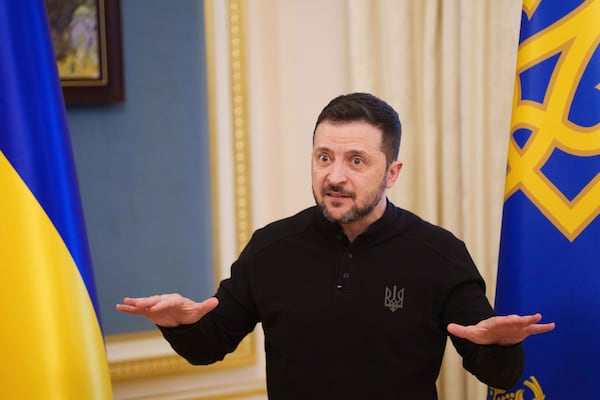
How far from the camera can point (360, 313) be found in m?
1.77

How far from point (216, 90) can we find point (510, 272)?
122 centimetres

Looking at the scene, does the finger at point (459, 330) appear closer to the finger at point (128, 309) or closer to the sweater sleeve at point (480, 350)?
the sweater sleeve at point (480, 350)

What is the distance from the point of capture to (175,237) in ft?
8.67

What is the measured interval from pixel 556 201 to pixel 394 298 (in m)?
0.53

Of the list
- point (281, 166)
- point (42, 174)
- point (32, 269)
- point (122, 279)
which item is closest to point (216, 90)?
point (281, 166)

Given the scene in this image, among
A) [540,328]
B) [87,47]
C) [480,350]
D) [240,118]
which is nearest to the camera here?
[540,328]

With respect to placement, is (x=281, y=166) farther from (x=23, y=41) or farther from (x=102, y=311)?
(x=23, y=41)

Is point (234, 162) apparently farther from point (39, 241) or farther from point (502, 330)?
point (502, 330)

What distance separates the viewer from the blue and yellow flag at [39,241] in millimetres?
1794

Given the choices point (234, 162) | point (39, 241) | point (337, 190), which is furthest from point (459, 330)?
point (234, 162)

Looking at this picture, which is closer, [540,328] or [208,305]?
[540,328]

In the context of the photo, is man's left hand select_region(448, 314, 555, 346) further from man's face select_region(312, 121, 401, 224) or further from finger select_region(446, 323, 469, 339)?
man's face select_region(312, 121, 401, 224)

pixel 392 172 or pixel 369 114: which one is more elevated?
pixel 369 114

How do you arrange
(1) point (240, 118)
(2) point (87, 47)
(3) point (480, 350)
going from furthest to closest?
1. (1) point (240, 118)
2. (2) point (87, 47)
3. (3) point (480, 350)
